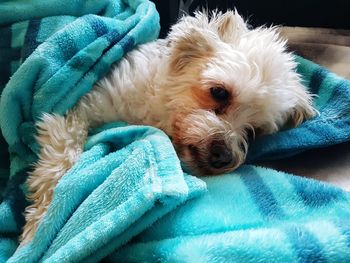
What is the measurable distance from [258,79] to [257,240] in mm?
558

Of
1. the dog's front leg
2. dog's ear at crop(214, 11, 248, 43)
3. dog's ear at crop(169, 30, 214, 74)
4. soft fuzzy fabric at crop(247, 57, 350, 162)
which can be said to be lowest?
the dog's front leg

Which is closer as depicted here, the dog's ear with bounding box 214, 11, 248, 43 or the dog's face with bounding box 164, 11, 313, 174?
the dog's face with bounding box 164, 11, 313, 174

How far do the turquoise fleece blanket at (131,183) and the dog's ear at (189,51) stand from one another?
123mm

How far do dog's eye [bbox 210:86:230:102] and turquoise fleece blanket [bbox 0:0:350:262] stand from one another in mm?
177

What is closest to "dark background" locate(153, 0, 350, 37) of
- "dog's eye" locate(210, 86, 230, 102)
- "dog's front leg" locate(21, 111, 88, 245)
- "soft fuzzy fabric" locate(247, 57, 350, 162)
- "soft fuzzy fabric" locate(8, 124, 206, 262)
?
"soft fuzzy fabric" locate(247, 57, 350, 162)

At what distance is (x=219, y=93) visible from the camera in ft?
4.33

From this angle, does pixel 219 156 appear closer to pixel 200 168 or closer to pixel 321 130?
pixel 200 168

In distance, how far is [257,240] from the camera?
89cm

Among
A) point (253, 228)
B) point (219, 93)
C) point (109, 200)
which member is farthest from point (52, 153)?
point (253, 228)

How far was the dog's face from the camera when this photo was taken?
1.25 m

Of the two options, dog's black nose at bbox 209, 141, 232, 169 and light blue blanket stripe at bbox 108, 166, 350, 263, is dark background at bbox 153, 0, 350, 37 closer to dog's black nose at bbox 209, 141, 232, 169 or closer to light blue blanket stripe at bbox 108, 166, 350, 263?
dog's black nose at bbox 209, 141, 232, 169

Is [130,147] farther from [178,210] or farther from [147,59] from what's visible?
[147,59]

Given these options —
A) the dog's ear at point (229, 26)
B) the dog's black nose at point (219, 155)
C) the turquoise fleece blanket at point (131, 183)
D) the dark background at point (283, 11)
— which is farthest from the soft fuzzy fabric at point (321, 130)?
the dark background at point (283, 11)

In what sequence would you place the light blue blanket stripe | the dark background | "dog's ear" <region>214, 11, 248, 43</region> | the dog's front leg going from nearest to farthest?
1. the light blue blanket stripe
2. the dog's front leg
3. "dog's ear" <region>214, 11, 248, 43</region>
4. the dark background
